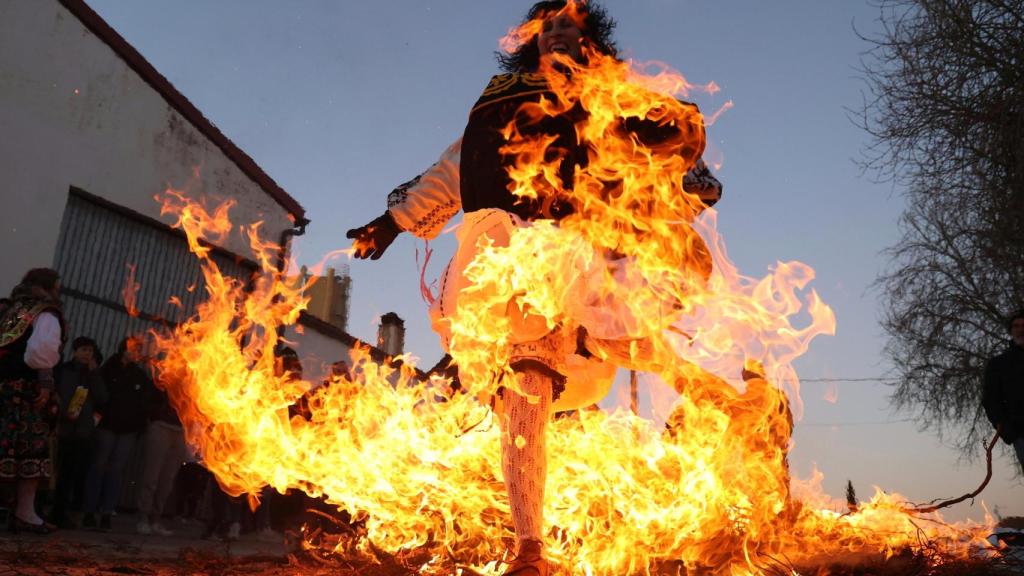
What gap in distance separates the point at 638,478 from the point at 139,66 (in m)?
10.3

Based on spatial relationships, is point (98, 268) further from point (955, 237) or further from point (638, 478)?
point (955, 237)

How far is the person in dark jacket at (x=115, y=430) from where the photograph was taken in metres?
7.10

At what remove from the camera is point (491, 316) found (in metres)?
3.37

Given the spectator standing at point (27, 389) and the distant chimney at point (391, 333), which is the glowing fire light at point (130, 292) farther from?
the distant chimney at point (391, 333)

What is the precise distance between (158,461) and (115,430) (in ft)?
1.99

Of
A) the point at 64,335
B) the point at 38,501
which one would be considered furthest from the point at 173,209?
the point at 64,335

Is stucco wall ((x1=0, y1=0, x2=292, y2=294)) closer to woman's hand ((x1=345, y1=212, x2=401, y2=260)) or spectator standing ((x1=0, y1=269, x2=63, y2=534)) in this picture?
spectator standing ((x1=0, y1=269, x2=63, y2=534))

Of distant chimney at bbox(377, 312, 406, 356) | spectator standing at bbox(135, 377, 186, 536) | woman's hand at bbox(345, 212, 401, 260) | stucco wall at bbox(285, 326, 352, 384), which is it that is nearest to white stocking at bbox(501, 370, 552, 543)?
woman's hand at bbox(345, 212, 401, 260)

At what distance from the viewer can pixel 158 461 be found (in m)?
7.75

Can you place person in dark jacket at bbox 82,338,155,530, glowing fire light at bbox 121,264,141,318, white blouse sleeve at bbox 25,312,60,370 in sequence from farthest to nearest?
1. glowing fire light at bbox 121,264,141,318
2. person in dark jacket at bbox 82,338,155,530
3. white blouse sleeve at bbox 25,312,60,370

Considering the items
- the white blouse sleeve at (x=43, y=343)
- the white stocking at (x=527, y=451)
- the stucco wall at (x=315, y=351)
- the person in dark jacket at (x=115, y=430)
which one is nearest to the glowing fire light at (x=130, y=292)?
the person in dark jacket at (x=115, y=430)

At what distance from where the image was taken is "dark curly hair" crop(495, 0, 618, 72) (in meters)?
4.17

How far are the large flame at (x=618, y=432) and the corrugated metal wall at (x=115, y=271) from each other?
7.20m

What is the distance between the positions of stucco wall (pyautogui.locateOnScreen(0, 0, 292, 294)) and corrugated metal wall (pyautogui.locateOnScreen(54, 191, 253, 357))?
255 mm
